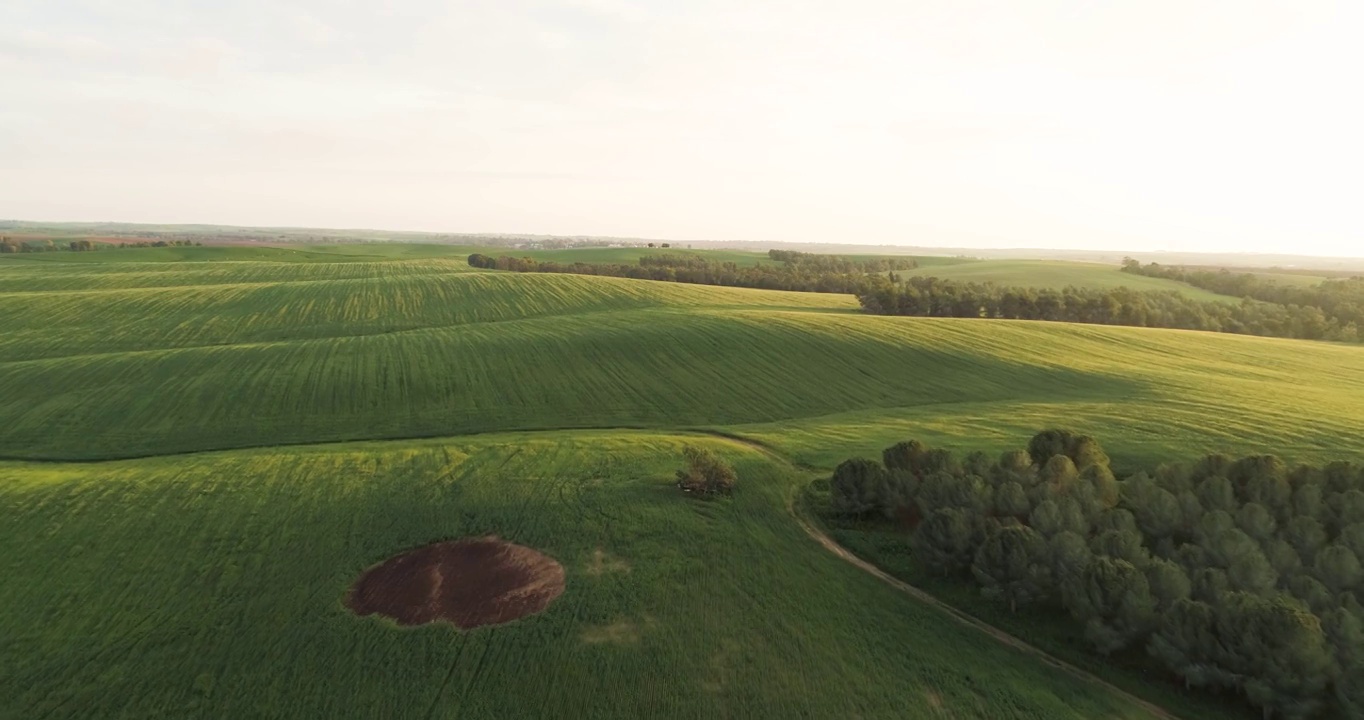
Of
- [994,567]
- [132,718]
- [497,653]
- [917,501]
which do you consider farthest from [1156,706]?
[132,718]

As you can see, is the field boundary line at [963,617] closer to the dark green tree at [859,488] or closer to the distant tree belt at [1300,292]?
the dark green tree at [859,488]

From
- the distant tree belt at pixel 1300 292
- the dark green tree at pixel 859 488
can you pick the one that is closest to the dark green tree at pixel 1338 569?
the dark green tree at pixel 859 488

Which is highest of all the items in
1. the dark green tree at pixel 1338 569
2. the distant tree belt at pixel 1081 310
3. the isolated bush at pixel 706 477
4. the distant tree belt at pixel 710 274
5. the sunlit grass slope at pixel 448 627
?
the distant tree belt at pixel 710 274

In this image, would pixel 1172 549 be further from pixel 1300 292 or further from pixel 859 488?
pixel 1300 292

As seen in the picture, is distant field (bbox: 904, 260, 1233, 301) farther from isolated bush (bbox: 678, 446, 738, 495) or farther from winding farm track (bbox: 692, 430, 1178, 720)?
winding farm track (bbox: 692, 430, 1178, 720)

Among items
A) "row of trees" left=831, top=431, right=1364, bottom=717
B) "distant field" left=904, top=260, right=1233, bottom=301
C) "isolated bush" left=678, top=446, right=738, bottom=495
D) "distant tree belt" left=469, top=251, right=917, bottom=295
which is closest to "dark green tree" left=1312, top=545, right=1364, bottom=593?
"row of trees" left=831, top=431, right=1364, bottom=717
